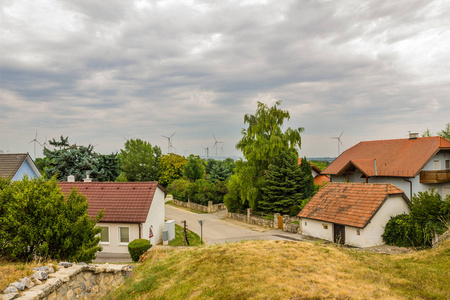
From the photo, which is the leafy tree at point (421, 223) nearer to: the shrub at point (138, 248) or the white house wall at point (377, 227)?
the white house wall at point (377, 227)

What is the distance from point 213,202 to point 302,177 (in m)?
18.4

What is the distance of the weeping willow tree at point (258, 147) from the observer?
3612 cm

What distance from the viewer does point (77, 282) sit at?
32.0ft

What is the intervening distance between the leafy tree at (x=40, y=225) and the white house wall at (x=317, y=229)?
1826cm

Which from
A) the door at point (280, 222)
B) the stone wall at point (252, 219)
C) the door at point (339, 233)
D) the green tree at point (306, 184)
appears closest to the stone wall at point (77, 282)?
the door at point (339, 233)

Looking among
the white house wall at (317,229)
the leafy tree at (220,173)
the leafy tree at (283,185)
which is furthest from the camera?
the leafy tree at (220,173)

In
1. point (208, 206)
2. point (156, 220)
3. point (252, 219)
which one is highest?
point (156, 220)

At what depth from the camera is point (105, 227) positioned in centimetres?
2305

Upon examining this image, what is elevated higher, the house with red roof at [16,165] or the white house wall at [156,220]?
the house with red roof at [16,165]

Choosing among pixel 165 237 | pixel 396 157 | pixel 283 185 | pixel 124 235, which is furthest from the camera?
pixel 283 185

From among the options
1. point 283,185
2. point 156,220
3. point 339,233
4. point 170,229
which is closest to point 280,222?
point 283,185

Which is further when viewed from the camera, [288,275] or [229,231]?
[229,231]

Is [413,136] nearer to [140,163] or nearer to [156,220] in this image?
[156,220]

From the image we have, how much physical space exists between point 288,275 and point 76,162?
46.6m
